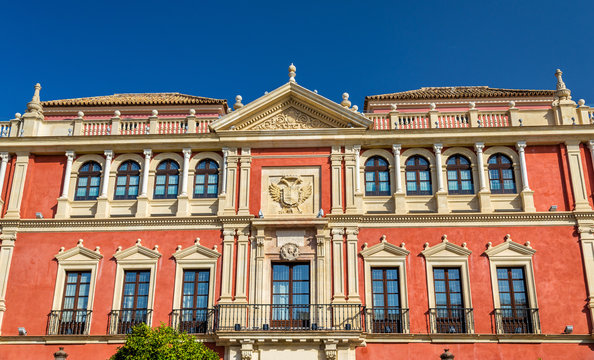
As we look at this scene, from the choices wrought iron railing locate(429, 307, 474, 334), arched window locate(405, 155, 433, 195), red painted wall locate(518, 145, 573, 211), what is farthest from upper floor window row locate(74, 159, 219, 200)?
red painted wall locate(518, 145, 573, 211)

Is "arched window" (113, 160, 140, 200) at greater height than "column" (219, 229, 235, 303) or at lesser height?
greater

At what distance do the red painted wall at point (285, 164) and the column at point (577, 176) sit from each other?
7980 millimetres

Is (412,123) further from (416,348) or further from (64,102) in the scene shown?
(64,102)

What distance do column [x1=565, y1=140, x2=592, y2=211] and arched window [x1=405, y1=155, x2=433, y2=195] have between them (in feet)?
15.2

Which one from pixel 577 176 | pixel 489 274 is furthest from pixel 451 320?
pixel 577 176

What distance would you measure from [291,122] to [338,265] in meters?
5.36

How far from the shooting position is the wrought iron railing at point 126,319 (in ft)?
70.1

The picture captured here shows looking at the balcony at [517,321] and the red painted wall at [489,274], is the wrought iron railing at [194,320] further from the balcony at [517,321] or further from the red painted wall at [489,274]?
the balcony at [517,321]

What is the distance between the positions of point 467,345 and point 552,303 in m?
2.98

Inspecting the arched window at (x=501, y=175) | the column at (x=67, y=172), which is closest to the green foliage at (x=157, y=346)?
the column at (x=67, y=172)

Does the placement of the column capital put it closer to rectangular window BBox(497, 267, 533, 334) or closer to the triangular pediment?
the triangular pediment

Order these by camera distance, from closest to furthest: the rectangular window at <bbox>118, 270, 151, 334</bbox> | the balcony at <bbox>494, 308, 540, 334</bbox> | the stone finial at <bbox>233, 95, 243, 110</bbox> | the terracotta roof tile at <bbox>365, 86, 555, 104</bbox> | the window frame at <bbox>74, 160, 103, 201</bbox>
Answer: the balcony at <bbox>494, 308, 540, 334</bbox>, the rectangular window at <bbox>118, 270, 151, 334</bbox>, the window frame at <bbox>74, 160, 103, 201</bbox>, the stone finial at <bbox>233, 95, 243, 110</bbox>, the terracotta roof tile at <bbox>365, 86, 555, 104</bbox>

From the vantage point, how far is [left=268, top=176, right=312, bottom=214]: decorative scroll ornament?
893 inches

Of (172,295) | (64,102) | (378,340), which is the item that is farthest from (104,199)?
(378,340)
